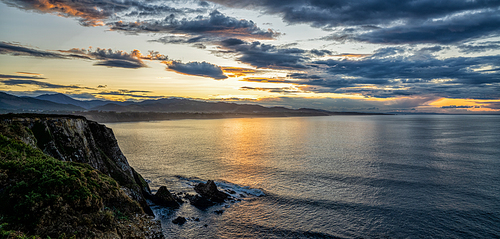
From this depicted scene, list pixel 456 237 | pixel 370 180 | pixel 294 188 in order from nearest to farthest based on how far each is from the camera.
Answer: pixel 456 237, pixel 294 188, pixel 370 180

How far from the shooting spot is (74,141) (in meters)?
29.3

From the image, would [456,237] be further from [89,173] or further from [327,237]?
[89,173]

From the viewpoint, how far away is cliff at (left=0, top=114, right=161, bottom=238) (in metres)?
14.9

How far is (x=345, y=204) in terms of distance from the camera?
36.4 meters

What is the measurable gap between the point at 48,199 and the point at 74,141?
16250mm

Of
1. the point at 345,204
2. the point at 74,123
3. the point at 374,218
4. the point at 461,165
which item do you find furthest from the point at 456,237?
the point at 74,123

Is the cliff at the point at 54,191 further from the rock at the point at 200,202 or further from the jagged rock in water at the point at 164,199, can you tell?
the rock at the point at 200,202


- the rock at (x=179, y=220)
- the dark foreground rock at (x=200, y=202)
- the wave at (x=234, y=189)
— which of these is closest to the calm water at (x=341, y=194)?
the wave at (x=234, y=189)

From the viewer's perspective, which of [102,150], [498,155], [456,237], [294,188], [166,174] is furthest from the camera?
[498,155]

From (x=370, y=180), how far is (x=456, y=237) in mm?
21058

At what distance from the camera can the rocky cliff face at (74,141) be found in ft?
79.9

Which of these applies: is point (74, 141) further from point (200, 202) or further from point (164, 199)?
point (200, 202)

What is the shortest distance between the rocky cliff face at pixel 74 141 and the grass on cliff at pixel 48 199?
17.3 ft

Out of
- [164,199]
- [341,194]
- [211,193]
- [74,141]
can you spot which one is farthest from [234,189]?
[74,141]
